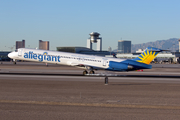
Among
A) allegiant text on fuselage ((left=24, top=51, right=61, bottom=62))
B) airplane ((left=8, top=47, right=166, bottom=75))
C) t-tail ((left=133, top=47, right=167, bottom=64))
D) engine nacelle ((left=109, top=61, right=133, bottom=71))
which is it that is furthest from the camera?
allegiant text on fuselage ((left=24, top=51, right=61, bottom=62))

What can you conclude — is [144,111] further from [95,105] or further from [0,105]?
[0,105]

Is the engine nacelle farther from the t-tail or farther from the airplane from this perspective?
the t-tail

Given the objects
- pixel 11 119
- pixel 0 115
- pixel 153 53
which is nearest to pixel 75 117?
pixel 11 119

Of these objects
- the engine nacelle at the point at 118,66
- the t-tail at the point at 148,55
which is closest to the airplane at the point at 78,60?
the engine nacelle at the point at 118,66

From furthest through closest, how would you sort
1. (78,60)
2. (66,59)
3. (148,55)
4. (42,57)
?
(78,60) < (42,57) < (66,59) < (148,55)

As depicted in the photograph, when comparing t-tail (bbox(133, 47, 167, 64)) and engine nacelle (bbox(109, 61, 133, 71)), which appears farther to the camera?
engine nacelle (bbox(109, 61, 133, 71))

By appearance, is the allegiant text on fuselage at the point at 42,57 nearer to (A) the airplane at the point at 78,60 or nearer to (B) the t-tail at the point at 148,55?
(A) the airplane at the point at 78,60

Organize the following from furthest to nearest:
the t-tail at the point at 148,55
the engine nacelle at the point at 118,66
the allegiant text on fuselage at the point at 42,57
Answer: the allegiant text on fuselage at the point at 42,57
the engine nacelle at the point at 118,66
the t-tail at the point at 148,55

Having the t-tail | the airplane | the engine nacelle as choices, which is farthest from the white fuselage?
the t-tail

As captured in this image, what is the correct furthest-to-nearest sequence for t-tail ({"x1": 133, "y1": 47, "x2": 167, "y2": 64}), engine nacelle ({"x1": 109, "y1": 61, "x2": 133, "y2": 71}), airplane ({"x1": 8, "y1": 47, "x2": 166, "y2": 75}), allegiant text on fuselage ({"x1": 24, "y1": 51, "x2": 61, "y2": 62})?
allegiant text on fuselage ({"x1": 24, "y1": 51, "x2": 61, "y2": 62}), airplane ({"x1": 8, "y1": 47, "x2": 166, "y2": 75}), engine nacelle ({"x1": 109, "y1": 61, "x2": 133, "y2": 71}), t-tail ({"x1": 133, "y1": 47, "x2": 167, "y2": 64})

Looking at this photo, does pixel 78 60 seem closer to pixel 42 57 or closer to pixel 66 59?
pixel 66 59

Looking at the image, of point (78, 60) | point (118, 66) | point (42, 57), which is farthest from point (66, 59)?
point (118, 66)

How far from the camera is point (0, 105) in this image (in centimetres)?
1479

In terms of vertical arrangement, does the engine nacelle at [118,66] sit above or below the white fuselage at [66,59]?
below
